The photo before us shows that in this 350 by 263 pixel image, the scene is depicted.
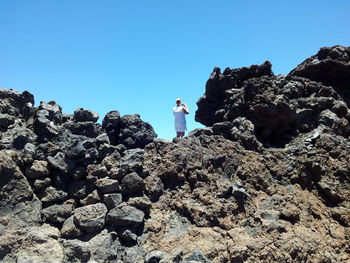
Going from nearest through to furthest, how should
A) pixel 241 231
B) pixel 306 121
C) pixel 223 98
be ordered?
pixel 241 231 → pixel 306 121 → pixel 223 98

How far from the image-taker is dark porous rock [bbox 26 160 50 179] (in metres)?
9.56

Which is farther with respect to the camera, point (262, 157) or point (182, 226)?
point (262, 157)

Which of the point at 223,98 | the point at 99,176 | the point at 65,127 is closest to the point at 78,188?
the point at 99,176

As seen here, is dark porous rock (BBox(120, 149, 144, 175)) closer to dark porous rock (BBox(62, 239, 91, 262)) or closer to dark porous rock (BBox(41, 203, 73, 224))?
dark porous rock (BBox(41, 203, 73, 224))

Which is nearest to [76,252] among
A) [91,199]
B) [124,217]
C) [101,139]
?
[124,217]

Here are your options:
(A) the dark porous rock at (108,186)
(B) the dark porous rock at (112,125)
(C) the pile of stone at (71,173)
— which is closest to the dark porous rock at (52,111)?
(C) the pile of stone at (71,173)

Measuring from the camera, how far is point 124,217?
9.10 meters

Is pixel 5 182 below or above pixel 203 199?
above

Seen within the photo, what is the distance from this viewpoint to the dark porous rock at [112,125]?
39.3ft

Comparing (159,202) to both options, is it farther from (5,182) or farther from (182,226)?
(5,182)

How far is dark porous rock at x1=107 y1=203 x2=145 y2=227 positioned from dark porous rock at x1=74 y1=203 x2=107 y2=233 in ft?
0.69

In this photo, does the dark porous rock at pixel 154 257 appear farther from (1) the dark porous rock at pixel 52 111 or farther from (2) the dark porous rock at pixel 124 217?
(1) the dark porous rock at pixel 52 111

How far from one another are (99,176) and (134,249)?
2.38 m

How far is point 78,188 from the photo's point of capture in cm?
983
